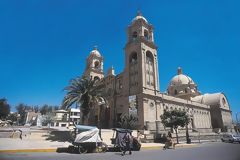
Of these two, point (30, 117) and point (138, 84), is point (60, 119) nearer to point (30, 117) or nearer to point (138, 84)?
point (30, 117)

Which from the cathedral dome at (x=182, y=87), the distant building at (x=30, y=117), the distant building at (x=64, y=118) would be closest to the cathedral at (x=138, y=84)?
the cathedral dome at (x=182, y=87)

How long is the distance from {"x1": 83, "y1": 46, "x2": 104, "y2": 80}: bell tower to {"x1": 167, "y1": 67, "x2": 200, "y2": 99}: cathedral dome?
33172 millimetres

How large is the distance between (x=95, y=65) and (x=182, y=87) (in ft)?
121

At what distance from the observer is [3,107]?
6088cm

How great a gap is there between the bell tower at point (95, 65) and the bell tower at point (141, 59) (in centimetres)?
1445

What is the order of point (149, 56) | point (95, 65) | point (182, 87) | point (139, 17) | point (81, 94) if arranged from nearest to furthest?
point (81, 94) < point (149, 56) < point (139, 17) < point (95, 65) < point (182, 87)

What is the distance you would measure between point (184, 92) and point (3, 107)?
206ft

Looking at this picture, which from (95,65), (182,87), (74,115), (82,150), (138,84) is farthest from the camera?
(74,115)

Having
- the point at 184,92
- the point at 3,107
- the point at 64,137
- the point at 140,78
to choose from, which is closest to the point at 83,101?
the point at 64,137

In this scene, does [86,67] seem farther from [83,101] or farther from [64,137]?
[64,137]

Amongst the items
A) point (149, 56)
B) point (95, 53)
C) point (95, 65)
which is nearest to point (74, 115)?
point (95, 65)

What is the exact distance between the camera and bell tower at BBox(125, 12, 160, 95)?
142ft

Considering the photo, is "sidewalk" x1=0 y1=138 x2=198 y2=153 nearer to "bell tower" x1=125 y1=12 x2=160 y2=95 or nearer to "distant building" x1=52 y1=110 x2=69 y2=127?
"bell tower" x1=125 y1=12 x2=160 y2=95

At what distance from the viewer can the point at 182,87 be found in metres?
77.6
